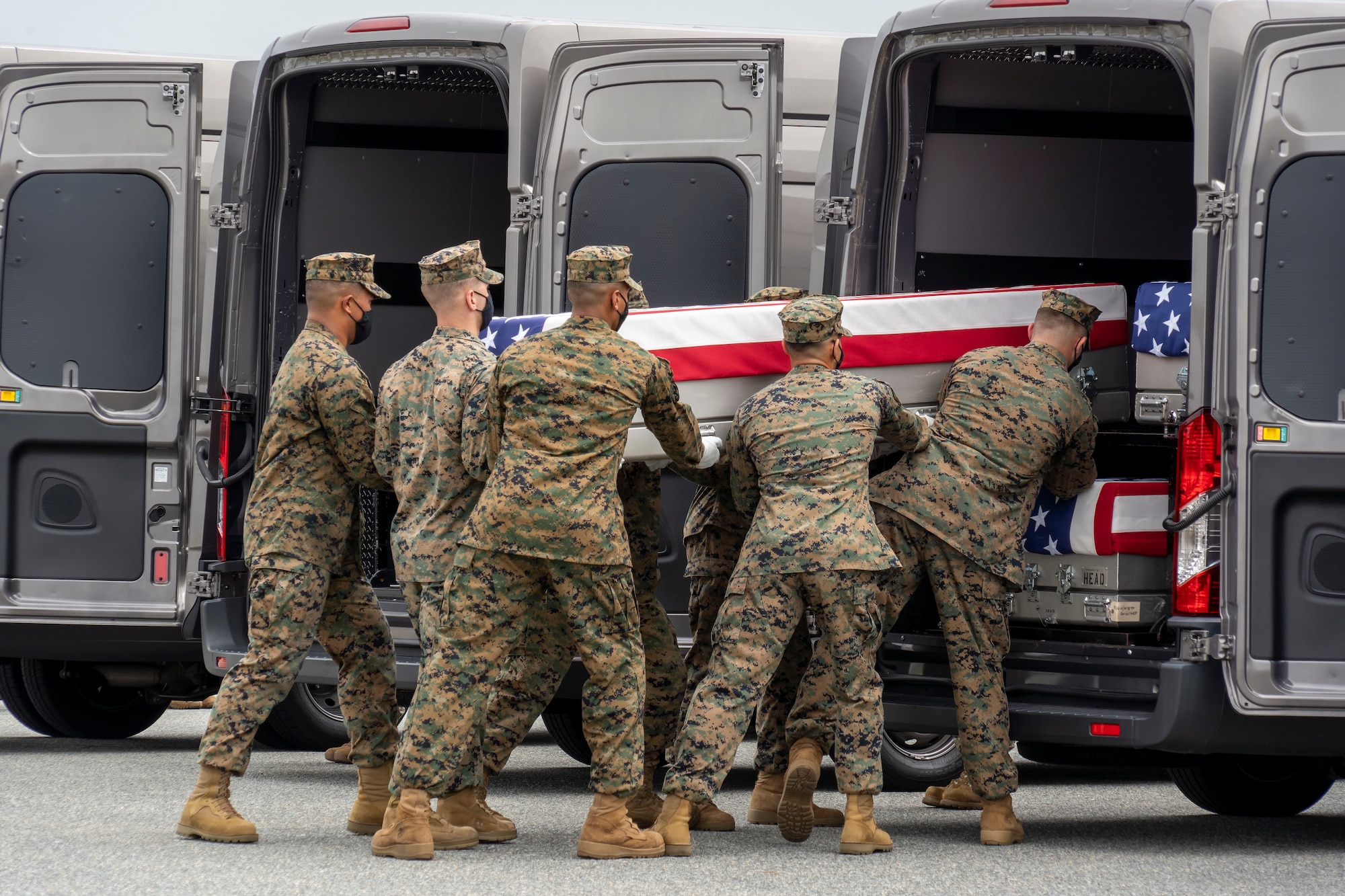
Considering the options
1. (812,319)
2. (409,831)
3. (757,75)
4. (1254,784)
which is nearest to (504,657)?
(409,831)

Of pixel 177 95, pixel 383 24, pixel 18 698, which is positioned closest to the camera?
pixel 383 24

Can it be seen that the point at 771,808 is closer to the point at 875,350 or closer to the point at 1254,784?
the point at 875,350

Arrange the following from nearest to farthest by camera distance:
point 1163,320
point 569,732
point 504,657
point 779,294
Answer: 1. point 504,657
2. point 1163,320
3. point 779,294
4. point 569,732

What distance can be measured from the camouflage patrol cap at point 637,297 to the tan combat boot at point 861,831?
5.39 ft

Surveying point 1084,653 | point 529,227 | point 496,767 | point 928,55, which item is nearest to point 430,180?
point 529,227

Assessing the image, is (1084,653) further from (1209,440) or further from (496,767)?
Answer: (496,767)

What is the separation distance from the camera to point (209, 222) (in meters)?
7.43

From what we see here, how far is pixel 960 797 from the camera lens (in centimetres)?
666

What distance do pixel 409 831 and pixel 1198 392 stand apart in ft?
8.57

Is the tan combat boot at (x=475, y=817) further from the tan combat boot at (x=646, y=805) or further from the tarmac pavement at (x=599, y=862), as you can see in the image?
the tan combat boot at (x=646, y=805)

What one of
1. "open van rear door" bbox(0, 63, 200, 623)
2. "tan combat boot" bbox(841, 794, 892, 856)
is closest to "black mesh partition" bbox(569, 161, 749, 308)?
"open van rear door" bbox(0, 63, 200, 623)

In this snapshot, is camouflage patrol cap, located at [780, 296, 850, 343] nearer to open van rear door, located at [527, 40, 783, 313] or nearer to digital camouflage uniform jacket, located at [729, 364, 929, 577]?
digital camouflage uniform jacket, located at [729, 364, 929, 577]

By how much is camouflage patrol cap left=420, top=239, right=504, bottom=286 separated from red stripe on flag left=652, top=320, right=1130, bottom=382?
634mm

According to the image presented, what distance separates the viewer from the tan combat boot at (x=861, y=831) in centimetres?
559
